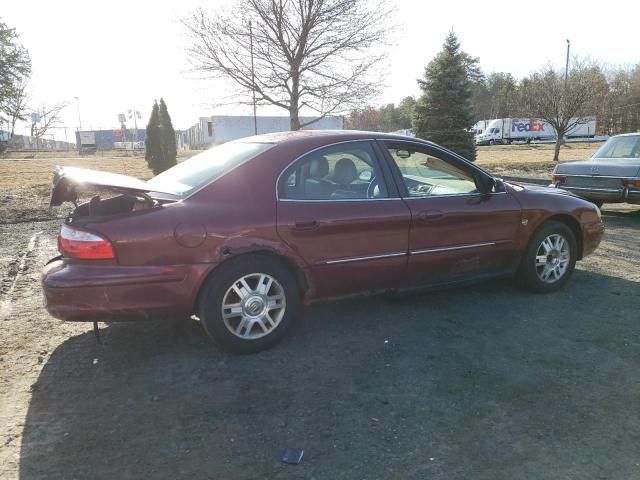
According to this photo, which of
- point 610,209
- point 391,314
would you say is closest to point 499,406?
point 391,314

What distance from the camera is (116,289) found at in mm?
3242

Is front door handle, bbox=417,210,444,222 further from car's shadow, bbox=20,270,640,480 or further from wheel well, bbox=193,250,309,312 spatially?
wheel well, bbox=193,250,309,312

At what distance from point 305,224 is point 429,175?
140cm

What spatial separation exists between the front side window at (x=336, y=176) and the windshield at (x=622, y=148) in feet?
23.5

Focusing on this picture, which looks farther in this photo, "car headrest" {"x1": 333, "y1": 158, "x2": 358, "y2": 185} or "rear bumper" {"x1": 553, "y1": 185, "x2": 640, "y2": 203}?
"rear bumper" {"x1": 553, "y1": 185, "x2": 640, "y2": 203}

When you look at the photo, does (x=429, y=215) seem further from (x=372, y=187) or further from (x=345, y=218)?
(x=345, y=218)

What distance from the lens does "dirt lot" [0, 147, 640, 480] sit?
98.1 inches

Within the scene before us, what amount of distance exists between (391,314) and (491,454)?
1937 mm

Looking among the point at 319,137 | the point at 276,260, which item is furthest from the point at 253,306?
the point at 319,137

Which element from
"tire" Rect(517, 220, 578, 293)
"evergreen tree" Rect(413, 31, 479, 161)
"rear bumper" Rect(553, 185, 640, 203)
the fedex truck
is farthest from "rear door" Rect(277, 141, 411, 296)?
the fedex truck

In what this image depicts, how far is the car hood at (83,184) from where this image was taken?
127 inches

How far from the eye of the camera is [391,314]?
441 cm

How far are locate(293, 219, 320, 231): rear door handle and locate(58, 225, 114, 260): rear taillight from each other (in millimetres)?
1240

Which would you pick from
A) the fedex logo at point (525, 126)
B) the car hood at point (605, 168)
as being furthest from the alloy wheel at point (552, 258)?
the fedex logo at point (525, 126)
